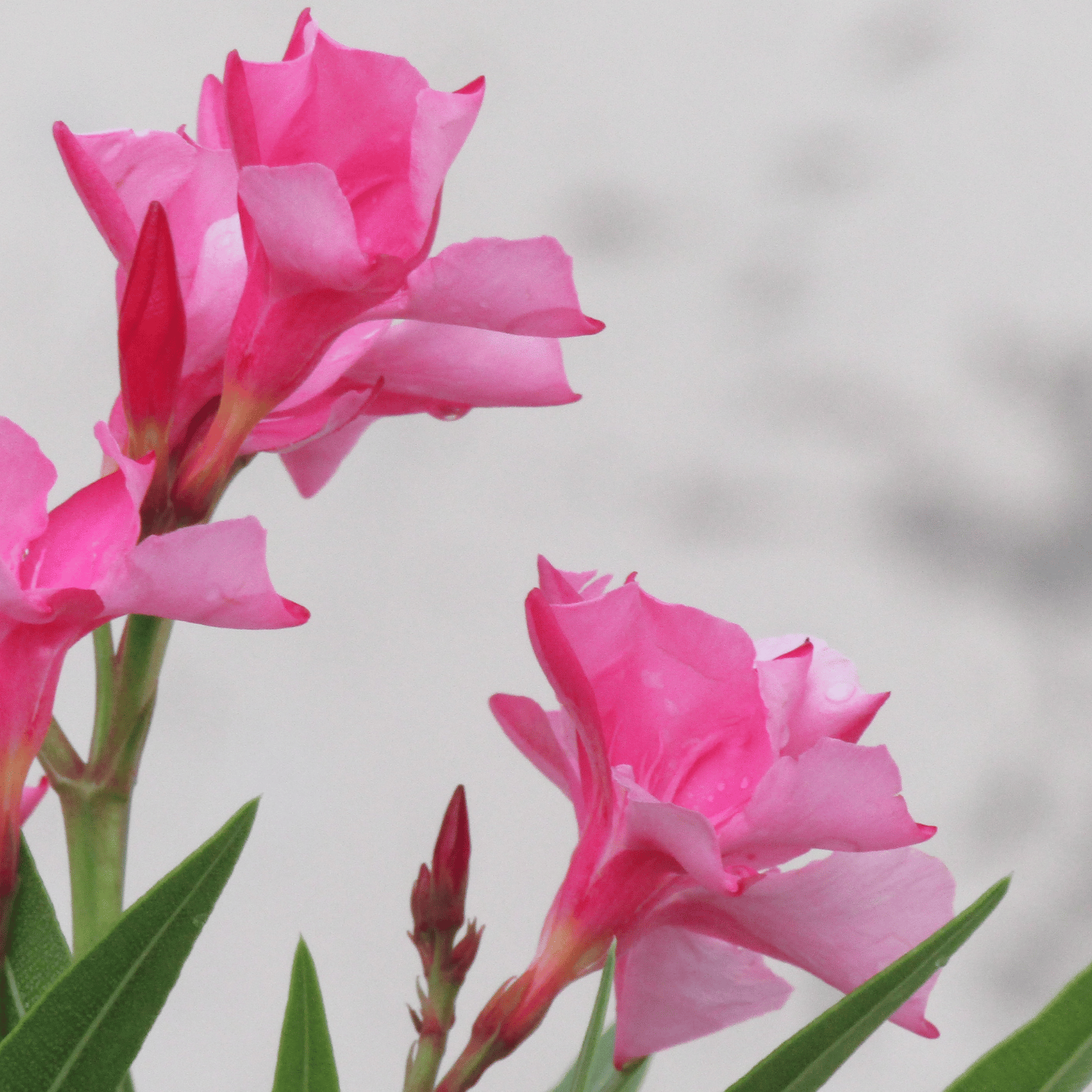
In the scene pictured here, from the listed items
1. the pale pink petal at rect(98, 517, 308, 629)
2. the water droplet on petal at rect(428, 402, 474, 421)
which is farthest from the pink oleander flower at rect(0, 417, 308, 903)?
the water droplet on petal at rect(428, 402, 474, 421)

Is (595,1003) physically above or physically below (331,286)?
below

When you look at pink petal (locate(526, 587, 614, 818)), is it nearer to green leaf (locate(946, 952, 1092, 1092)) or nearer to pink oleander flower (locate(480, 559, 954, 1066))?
pink oleander flower (locate(480, 559, 954, 1066))

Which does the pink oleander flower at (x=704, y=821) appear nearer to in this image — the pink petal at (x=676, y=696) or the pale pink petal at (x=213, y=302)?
the pink petal at (x=676, y=696)

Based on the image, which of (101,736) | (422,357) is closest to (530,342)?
(422,357)

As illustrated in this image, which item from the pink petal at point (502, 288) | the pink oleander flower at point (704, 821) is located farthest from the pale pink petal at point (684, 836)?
the pink petal at point (502, 288)

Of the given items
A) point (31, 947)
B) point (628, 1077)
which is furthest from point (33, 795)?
point (628, 1077)

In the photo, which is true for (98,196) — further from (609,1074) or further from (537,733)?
(609,1074)

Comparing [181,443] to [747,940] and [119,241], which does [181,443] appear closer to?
[119,241]
